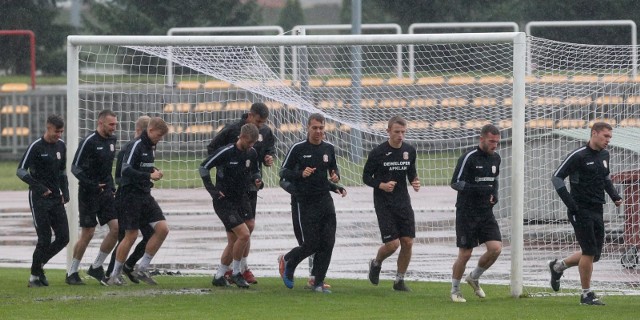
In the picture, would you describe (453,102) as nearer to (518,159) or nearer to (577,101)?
(577,101)

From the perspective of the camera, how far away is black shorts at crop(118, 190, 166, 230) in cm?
1407

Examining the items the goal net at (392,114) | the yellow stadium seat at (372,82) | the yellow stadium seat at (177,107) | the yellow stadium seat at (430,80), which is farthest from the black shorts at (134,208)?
the yellow stadium seat at (430,80)

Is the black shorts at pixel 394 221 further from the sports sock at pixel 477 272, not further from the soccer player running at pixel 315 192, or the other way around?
the sports sock at pixel 477 272

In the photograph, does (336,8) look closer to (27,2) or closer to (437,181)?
(27,2)

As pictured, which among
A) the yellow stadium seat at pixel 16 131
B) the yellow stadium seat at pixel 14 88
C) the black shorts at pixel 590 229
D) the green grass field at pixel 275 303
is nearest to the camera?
the green grass field at pixel 275 303

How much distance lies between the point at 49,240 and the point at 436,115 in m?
8.54

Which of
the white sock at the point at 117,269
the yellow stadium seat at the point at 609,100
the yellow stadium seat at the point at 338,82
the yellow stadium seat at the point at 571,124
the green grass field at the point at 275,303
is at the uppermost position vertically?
the yellow stadium seat at the point at 338,82

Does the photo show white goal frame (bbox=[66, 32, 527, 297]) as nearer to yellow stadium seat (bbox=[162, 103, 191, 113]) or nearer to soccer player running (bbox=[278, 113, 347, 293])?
soccer player running (bbox=[278, 113, 347, 293])

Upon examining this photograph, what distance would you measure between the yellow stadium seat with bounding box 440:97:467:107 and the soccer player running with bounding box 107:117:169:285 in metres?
8.90

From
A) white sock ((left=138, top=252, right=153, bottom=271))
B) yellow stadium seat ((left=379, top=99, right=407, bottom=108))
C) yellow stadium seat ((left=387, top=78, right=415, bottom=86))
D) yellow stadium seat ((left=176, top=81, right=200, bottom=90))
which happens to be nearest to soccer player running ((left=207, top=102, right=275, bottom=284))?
white sock ((left=138, top=252, right=153, bottom=271))

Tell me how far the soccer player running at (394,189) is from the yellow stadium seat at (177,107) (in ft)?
29.6

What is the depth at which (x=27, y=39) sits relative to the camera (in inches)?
1575

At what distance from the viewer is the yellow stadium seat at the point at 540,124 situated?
18.6 metres

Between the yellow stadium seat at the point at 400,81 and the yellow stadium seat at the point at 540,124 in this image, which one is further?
the yellow stadium seat at the point at 400,81
